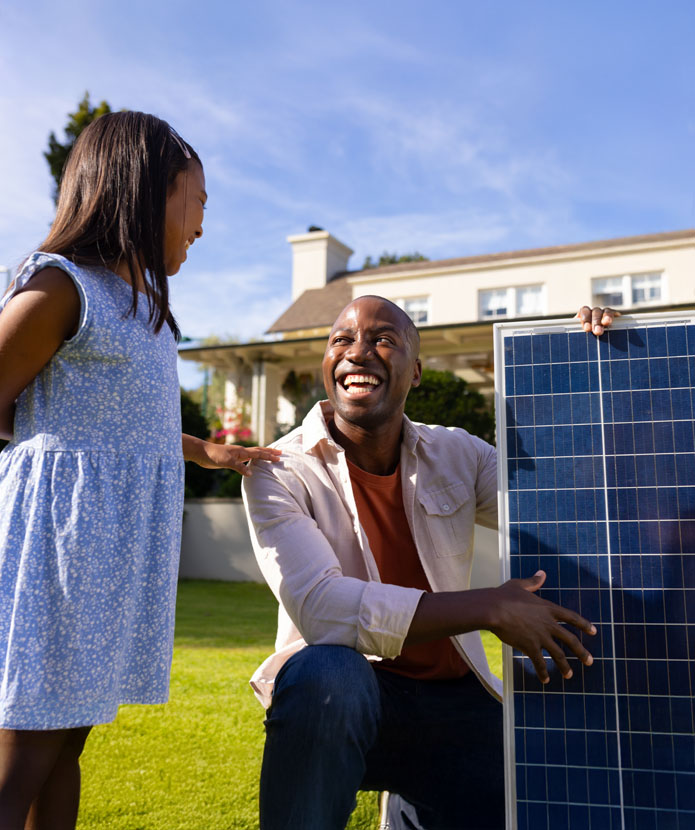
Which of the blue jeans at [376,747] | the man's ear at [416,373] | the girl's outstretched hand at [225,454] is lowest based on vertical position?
the blue jeans at [376,747]

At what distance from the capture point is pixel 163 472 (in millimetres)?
2096

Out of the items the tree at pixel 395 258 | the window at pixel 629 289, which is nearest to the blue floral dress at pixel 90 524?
the window at pixel 629 289

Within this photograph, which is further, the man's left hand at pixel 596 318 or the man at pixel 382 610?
the man's left hand at pixel 596 318

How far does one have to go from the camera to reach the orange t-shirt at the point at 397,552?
8.64 ft

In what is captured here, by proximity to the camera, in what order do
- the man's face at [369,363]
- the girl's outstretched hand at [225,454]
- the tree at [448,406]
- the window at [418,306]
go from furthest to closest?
the window at [418,306] → the tree at [448,406] → the man's face at [369,363] → the girl's outstretched hand at [225,454]

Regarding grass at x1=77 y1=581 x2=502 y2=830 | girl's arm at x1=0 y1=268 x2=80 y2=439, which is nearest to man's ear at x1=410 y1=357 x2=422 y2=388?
girl's arm at x1=0 y1=268 x2=80 y2=439

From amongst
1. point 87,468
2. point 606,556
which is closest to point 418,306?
point 606,556

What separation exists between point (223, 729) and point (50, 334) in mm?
2927

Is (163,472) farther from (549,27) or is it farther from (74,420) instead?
(549,27)

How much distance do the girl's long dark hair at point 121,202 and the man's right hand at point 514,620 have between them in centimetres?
112

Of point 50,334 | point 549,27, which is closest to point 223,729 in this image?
point 50,334

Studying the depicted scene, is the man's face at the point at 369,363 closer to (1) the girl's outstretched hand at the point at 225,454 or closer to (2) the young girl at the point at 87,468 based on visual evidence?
(1) the girl's outstretched hand at the point at 225,454

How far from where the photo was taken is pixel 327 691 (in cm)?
213

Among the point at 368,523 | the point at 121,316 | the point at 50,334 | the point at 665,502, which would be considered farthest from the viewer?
the point at 368,523
